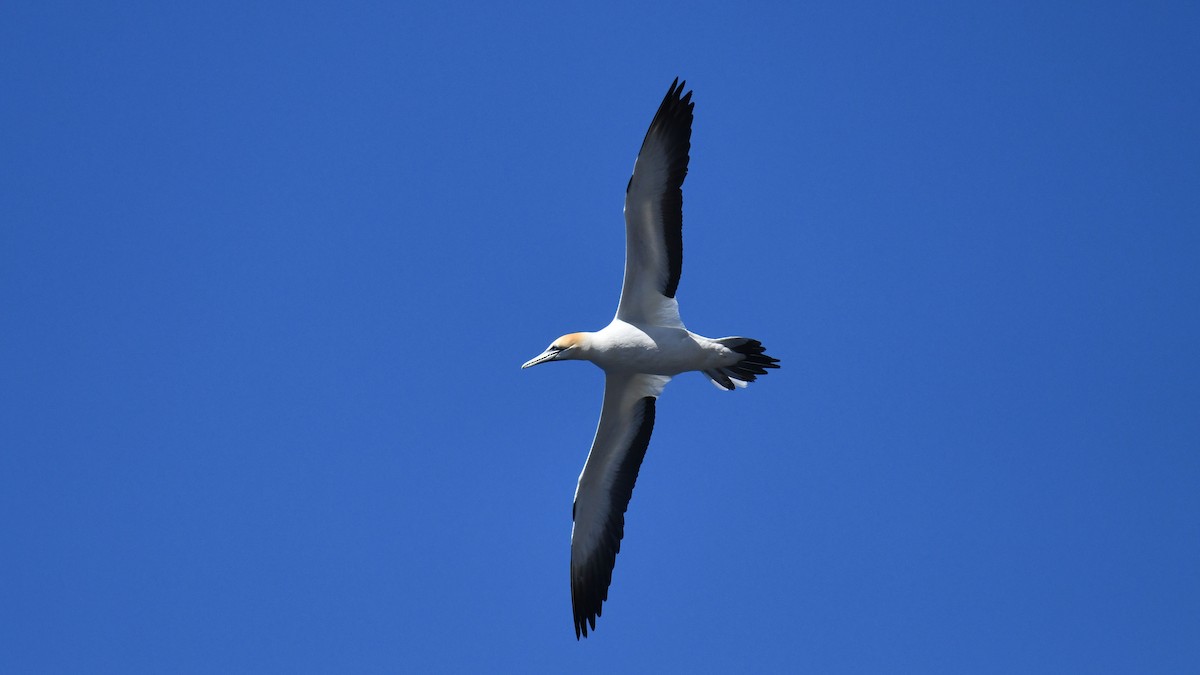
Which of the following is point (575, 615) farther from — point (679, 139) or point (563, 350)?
point (679, 139)

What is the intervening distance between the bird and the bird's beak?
1 cm

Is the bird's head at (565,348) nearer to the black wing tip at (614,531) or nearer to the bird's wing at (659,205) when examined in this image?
the bird's wing at (659,205)

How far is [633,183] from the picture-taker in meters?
15.0

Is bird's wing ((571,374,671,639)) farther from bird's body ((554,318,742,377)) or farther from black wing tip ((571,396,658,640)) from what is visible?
bird's body ((554,318,742,377))

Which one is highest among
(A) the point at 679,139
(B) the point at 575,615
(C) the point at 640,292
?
(A) the point at 679,139

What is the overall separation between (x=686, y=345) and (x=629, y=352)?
699 millimetres

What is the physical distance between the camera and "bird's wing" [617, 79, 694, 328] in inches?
594

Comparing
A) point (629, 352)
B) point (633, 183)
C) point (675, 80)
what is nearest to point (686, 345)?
point (629, 352)

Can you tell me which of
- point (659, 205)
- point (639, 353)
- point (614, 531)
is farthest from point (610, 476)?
point (659, 205)

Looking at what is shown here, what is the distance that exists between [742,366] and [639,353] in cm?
130

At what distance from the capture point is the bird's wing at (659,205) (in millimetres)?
15078

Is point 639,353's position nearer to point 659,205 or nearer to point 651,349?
point 651,349

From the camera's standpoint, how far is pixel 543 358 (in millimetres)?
15945

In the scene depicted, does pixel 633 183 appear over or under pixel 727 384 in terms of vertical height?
over
